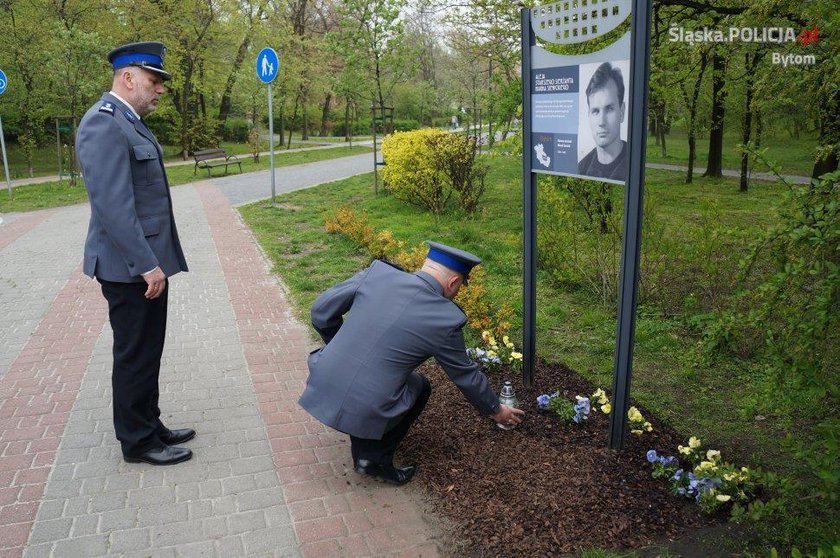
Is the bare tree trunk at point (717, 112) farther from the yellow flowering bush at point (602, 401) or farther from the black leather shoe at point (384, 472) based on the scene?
the black leather shoe at point (384, 472)

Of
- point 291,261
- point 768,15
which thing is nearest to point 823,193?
point 768,15

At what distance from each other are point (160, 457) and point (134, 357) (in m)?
0.57

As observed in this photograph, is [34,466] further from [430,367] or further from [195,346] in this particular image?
[430,367]

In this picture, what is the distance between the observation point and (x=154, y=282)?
352cm

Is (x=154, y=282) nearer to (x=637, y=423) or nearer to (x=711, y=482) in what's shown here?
(x=637, y=423)

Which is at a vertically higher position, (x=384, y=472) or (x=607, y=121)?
(x=607, y=121)

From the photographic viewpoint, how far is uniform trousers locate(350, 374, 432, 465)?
3.54 metres

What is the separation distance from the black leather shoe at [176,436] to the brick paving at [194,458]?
51mm

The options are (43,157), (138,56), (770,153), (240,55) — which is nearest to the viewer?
(138,56)

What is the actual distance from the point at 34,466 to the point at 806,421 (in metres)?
4.47

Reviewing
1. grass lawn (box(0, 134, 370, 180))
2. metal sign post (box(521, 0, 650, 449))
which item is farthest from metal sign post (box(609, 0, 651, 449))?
grass lawn (box(0, 134, 370, 180))

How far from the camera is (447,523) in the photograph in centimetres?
325

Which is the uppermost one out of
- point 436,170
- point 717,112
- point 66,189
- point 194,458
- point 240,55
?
point 240,55

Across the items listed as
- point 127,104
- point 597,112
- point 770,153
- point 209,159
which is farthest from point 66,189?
point 770,153
